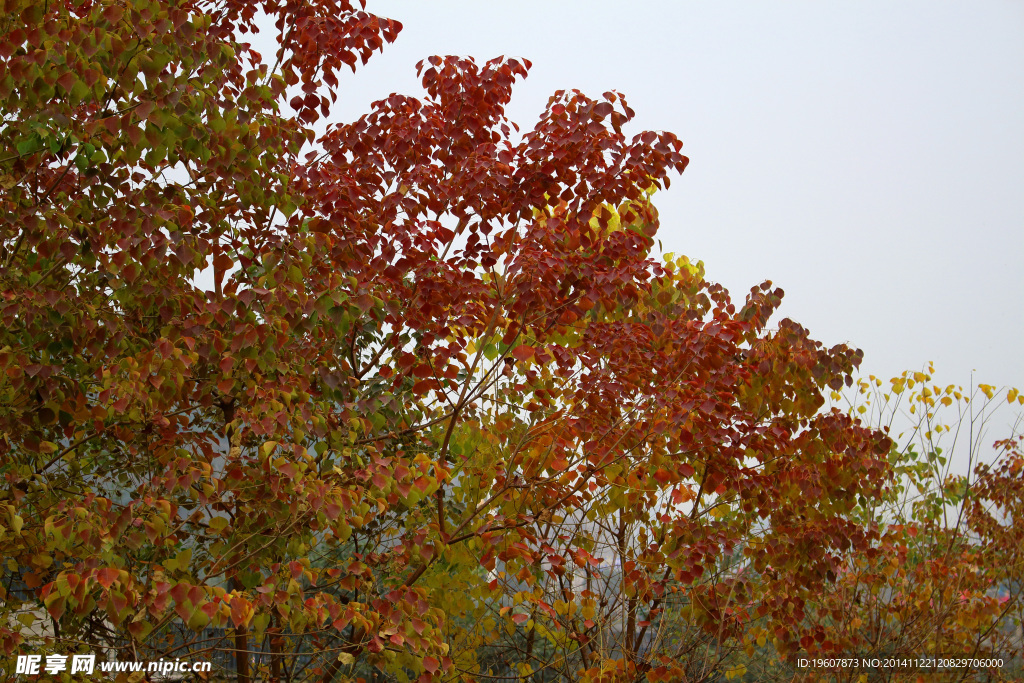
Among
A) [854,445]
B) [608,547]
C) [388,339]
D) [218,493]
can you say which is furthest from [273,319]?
[854,445]

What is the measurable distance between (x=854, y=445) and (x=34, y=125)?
10.7 feet

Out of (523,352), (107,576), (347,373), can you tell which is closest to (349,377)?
(347,373)

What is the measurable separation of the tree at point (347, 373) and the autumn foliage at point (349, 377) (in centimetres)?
2

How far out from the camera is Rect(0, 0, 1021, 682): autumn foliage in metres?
2.25

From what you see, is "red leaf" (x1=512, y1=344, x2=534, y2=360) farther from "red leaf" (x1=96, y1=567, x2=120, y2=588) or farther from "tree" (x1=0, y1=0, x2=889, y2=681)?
"red leaf" (x1=96, y1=567, x2=120, y2=588)

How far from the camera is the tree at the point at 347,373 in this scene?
2.25 meters

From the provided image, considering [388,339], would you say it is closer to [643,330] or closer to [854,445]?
[643,330]

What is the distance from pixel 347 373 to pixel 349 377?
8.5 inches

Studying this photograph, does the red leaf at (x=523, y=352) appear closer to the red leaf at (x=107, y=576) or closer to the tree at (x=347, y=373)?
the tree at (x=347, y=373)

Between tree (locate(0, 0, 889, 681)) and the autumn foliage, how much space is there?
16 mm

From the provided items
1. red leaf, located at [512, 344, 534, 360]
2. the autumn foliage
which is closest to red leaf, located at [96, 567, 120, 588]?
the autumn foliage

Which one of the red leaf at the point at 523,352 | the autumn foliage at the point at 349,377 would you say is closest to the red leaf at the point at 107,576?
the autumn foliage at the point at 349,377

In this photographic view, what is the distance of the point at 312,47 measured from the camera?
3260mm

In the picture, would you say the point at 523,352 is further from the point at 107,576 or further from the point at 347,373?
the point at 107,576
